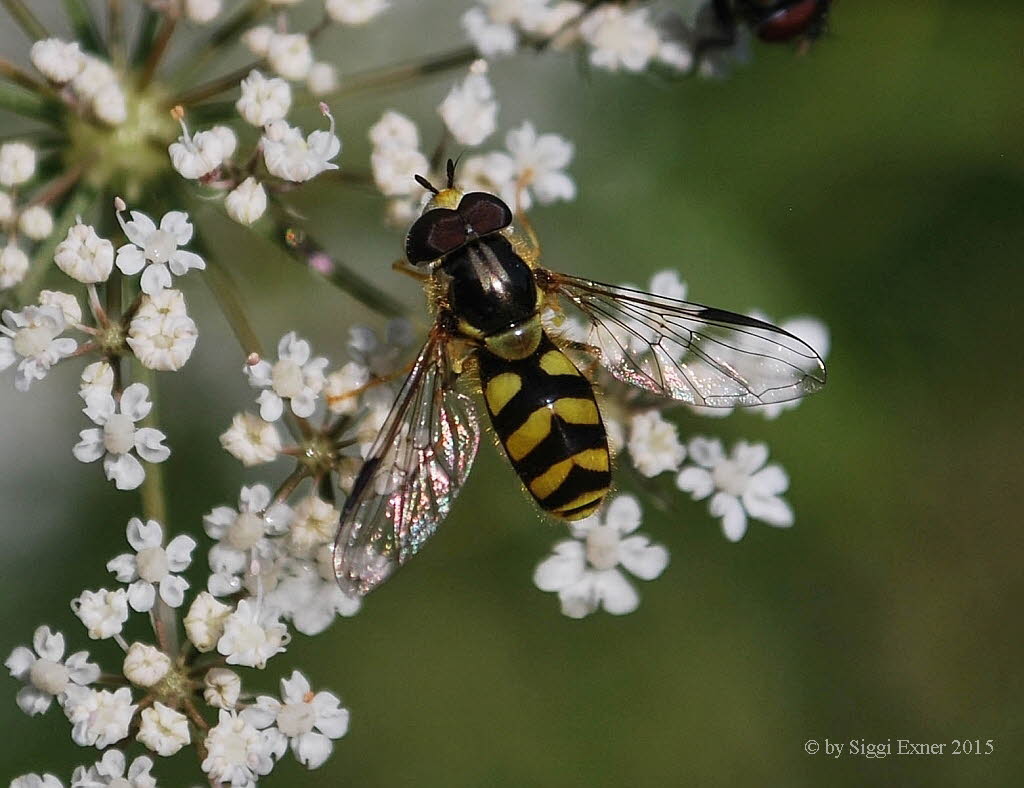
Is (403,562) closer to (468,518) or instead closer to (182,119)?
(182,119)

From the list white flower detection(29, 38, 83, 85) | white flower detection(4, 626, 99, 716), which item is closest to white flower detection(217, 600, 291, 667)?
white flower detection(4, 626, 99, 716)

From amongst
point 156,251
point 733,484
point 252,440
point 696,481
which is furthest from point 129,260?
point 733,484

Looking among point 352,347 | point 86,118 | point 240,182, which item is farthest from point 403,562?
point 86,118

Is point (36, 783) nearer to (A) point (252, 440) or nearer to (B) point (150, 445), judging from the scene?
(B) point (150, 445)

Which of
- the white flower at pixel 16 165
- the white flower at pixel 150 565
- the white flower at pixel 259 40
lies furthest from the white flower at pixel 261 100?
the white flower at pixel 150 565

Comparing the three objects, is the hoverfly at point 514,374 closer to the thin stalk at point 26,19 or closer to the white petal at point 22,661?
the white petal at point 22,661
